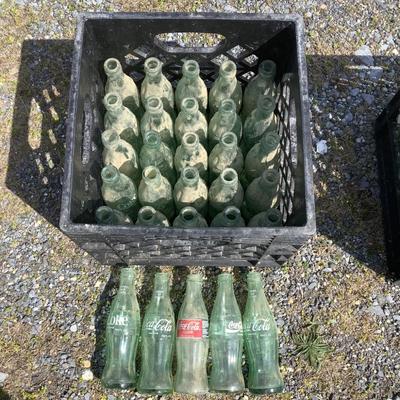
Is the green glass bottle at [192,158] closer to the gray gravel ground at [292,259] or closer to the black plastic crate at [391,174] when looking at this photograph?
the gray gravel ground at [292,259]

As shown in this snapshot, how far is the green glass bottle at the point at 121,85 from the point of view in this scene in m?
2.29

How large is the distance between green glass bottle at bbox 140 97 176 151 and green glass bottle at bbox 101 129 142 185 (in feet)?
0.41

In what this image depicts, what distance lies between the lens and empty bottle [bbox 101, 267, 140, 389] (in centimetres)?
241

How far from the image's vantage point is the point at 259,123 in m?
2.33

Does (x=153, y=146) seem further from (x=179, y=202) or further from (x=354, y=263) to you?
(x=354, y=263)

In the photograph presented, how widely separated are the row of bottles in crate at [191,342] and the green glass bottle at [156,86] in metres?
0.88

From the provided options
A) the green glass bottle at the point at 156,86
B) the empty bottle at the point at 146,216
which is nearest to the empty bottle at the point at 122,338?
the empty bottle at the point at 146,216

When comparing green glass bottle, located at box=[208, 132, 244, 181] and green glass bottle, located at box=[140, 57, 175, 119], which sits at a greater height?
green glass bottle, located at box=[140, 57, 175, 119]

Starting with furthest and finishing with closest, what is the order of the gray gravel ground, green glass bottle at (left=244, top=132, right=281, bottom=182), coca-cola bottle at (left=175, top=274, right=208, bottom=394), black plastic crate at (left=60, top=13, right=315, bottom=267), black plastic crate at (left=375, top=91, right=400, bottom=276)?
1. black plastic crate at (left=375, top=91, right=400, bottom=276)
2. the gray gravel ground
3. coca-cola bottle at (left=175, top=274, right=208, bottom=394)
4. green glass bottle at (left=244, top=132, right=281, bottom=182)
5. black plastic crate at (left=60, top=13, right=315, bottom=267)

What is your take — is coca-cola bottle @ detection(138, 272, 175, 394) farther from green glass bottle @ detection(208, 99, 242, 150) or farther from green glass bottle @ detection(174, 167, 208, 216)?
green glass bottle @ detection(208, 99, 242, 150)

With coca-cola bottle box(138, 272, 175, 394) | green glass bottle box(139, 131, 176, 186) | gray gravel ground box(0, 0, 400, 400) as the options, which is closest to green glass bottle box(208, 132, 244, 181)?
green glass bottle box(139, 131, 176, 186)

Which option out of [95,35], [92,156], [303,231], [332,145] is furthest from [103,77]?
[332,145]

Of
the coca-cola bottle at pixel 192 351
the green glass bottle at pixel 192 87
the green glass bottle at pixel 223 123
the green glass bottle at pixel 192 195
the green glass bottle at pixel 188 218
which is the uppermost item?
the green glass bottle at pixel 192 87

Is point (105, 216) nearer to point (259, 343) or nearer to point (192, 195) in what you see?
point (192, 195)
